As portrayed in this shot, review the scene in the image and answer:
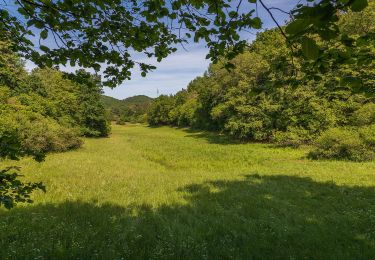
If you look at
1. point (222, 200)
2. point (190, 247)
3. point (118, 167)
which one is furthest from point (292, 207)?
point (118, 167)

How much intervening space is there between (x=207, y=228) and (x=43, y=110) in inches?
1205

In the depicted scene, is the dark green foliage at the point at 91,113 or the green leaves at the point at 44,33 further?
the dark green foliage at the point at 91,113

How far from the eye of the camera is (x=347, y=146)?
2238 centimetres

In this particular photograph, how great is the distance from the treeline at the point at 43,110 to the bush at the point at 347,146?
17.9m

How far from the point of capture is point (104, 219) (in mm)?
9766

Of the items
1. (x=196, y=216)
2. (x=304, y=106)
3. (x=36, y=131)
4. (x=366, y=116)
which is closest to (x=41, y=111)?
(x=36, y=131)

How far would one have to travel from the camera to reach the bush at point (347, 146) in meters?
21.8

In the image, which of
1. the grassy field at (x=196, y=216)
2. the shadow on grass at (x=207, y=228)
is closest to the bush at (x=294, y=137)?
the grassy field at (x=196, y=216)

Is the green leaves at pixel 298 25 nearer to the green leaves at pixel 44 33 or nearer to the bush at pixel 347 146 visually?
the green leaves at pixel 44 33

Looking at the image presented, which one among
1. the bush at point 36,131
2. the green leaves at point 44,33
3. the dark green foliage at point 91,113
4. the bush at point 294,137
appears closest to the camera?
the green leaves at point 44,33

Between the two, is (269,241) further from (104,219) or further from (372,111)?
(372,111)

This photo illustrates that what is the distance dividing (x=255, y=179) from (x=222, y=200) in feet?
17.5

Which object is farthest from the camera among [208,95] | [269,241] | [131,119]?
[131,119]

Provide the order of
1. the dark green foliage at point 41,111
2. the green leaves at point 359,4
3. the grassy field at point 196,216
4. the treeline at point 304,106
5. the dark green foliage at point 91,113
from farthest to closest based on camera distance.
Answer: the dark green foliage at point 91,113
the treeline at point 304,106
the dark green foliage at point 41,111
the grassy field at point 196,216
the green leaves at point 359,4
